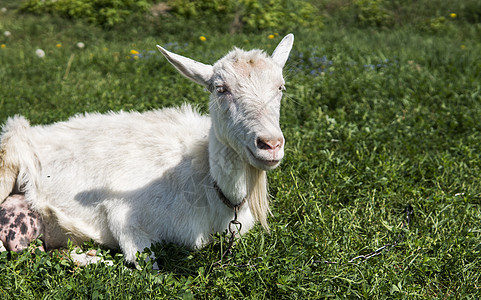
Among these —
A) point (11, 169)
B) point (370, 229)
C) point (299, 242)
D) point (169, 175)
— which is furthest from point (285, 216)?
point (11, 169)

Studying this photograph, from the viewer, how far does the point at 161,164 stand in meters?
3.71

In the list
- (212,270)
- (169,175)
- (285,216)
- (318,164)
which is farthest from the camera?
(318,164)

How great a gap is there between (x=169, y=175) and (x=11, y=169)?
1386 mm

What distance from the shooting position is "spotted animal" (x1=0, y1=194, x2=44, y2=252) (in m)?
3.62

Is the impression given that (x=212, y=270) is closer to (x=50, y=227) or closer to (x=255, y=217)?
(x=255, y=217)

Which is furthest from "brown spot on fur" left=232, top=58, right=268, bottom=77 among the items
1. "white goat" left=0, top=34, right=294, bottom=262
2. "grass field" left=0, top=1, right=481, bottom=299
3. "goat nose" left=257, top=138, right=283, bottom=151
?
"grass field" left=0, top=1, right=481, bottom=299

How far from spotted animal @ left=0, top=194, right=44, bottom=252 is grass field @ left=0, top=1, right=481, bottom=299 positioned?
0.65 feet

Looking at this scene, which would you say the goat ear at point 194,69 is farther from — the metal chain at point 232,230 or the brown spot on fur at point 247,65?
the metal chain at point 232,230

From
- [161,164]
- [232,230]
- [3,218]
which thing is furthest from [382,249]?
[3,218]

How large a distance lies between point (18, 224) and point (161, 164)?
1.25 m

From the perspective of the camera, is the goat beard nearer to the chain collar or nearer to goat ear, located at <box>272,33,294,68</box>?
the chain collar

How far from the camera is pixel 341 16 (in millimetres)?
10461

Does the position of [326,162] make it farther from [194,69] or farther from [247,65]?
[194,69]

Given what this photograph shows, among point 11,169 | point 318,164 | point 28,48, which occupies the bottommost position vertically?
point 28,48
